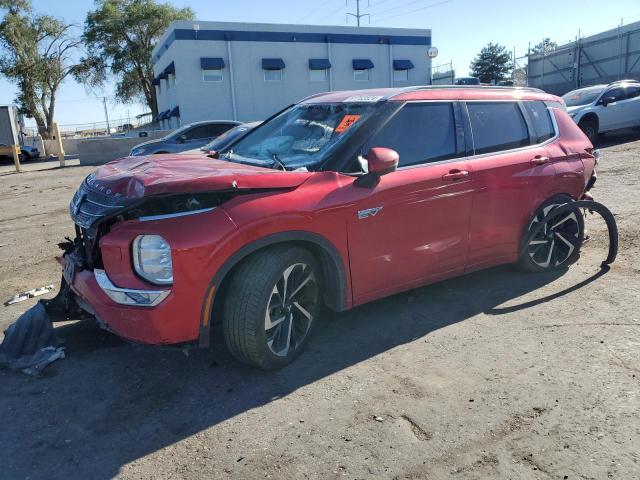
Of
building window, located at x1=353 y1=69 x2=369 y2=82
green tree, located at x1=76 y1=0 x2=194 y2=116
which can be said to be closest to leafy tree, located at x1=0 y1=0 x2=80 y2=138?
green tree, located at x1=76 y1=0 x2=194 y2=116

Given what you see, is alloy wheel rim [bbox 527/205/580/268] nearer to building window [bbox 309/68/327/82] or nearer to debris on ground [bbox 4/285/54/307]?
Result: debris on ground [bbox 4/285/54/307]

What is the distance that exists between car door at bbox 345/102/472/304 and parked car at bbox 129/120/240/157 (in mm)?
11496

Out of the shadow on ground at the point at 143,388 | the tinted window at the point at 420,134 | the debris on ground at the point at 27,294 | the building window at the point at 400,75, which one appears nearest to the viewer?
the shadow on ground at the point at 143,388

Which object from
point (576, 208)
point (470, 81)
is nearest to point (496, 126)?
point (576, 208)

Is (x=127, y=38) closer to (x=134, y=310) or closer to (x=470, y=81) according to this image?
(x=470, y=81)

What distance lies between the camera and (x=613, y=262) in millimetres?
5473

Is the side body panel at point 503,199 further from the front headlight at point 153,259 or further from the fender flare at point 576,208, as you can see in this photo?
the front headlight at point 153,259

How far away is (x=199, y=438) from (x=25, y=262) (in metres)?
4.78

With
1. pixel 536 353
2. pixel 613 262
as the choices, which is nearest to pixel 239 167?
pixel 536 353

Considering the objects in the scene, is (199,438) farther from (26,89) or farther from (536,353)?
(26,89)

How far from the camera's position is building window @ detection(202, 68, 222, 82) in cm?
2866

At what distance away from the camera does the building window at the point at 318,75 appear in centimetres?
3116

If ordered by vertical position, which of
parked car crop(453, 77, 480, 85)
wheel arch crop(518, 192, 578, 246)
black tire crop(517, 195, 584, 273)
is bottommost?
black tire crop(517, 195, 584, 273)

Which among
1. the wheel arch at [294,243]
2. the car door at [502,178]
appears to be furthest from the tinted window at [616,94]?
the wheel arch at [294,243]
